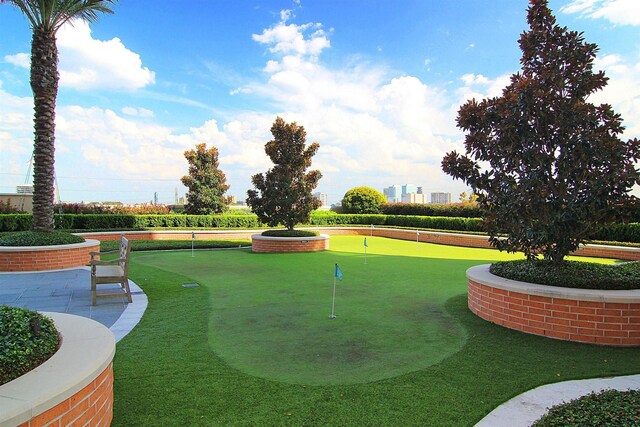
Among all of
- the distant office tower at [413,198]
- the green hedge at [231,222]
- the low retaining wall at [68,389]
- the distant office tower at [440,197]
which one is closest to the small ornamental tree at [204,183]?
A: the green hedge at [231,222]

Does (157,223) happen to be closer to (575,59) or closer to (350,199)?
(350,199)

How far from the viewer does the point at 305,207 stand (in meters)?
15.2

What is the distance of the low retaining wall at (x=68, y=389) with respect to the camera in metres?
2.12

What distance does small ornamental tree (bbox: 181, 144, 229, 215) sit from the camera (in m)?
25.1

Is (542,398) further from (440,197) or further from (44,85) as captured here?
(440,197)

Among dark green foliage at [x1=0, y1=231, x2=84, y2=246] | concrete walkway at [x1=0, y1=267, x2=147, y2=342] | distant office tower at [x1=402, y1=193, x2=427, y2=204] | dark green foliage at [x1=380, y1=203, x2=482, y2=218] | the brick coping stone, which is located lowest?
concrete walkway at [x1=0, y1=267, x2=147, y2=342]

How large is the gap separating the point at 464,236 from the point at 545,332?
13357 mm

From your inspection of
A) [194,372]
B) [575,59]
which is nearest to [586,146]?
[575,59]

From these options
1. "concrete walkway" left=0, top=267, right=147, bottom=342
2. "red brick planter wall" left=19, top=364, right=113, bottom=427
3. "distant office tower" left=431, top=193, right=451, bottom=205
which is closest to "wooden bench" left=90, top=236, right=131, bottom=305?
"concrete walkway" left=0, top=267, right=147, bottom=342

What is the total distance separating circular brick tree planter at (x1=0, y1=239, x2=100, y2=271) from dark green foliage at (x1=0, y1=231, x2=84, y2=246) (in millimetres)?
239

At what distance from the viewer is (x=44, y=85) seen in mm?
10109

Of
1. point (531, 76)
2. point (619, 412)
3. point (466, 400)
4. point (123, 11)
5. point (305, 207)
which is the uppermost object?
point (123, 11)

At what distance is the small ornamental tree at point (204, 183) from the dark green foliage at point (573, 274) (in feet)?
70.4

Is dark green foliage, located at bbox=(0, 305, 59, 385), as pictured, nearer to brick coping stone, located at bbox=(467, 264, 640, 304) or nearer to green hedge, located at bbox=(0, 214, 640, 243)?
brick coping stone, located at bbox=(467, 264, 640, 304)
